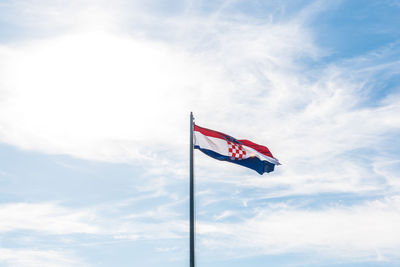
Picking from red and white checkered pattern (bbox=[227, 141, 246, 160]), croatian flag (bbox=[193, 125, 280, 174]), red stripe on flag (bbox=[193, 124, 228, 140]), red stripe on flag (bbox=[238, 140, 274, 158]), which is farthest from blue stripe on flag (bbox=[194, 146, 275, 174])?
red stripe on flag (bbox=[193, 124, 228, 140])

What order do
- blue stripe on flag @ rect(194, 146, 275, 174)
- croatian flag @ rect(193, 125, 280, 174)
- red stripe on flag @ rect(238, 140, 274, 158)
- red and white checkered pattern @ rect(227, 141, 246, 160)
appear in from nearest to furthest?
croatian flag @ rect(193, 125, 280, 174), red and white checkered pattern @ rect(227, 141, 246, 160), blue stripe on flag @ rect(194, 146, 275, 174), red stripe on flag @ rect(238, 140, 274, 158)

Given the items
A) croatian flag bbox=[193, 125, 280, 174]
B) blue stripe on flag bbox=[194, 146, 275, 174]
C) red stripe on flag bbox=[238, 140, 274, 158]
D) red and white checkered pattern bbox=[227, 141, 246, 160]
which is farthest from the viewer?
red stripe on flag bbox=[238, 140, 274, 158]

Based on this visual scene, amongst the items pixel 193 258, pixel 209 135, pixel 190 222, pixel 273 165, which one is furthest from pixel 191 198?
pixel 273 165

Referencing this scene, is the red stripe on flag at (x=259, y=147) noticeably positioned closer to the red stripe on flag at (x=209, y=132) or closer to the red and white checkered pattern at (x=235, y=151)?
the red and white checkered pattern at (x=235, y=151)

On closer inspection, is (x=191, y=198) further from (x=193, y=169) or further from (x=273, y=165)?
(x=273, y=165)

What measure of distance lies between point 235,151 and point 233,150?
0.47 ft

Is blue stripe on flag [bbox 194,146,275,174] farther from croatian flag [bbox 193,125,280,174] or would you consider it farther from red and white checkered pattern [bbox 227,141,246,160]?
red and white checkered pattern [bbox 227,141,246,160]

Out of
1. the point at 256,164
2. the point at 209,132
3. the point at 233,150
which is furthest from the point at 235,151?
the point at 209,132

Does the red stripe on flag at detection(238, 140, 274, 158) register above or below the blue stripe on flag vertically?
above

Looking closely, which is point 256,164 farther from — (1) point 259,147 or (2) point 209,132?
(2) point 209,132

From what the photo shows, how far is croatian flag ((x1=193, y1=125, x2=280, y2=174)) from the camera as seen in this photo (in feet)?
81.4

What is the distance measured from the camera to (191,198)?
Result: 71.7 ft

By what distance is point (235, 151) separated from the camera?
999 inches

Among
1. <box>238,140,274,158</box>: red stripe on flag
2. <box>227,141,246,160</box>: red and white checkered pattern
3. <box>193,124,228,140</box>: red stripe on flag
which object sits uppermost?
<box>193,124,228,140</box>: red stripe on flag
